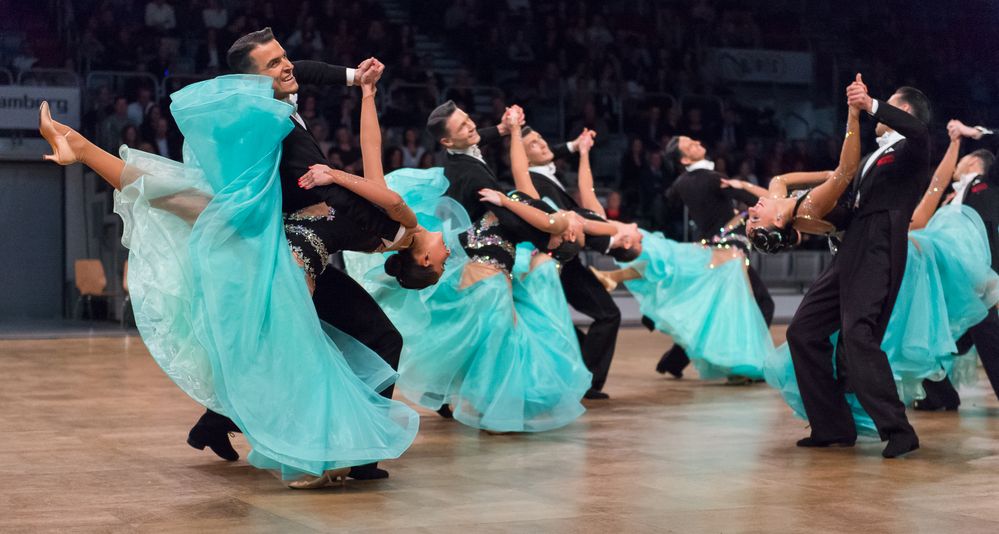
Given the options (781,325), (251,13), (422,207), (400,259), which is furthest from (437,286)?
(251,13)

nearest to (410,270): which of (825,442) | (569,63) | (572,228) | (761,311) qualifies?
(572,228)

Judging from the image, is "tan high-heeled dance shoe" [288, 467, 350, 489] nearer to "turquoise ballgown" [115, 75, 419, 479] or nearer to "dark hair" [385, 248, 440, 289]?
"turquoise ballgown" [115, 75, 419, 479]

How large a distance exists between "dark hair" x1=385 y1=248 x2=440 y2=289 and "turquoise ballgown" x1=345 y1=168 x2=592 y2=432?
79cm

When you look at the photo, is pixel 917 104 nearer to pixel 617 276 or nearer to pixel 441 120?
pixel 441 120

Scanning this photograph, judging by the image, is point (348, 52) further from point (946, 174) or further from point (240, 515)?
point (240, 515)

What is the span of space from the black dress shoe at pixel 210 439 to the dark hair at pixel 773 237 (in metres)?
2.39

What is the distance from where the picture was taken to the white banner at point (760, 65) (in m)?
16.7

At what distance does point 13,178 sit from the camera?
14.2m

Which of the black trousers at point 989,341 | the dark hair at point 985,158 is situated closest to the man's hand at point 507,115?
the black trousers at point 989,341

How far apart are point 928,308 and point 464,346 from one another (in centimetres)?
211

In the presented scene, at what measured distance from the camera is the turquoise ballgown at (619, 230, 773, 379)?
26.6 feet

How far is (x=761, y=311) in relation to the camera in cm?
858

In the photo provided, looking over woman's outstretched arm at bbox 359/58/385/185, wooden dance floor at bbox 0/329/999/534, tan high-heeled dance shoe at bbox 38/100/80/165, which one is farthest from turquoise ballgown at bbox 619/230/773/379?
tan high-heeled dance shoe at bbox 38/100/80/165

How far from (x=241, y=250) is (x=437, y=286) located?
175cm
